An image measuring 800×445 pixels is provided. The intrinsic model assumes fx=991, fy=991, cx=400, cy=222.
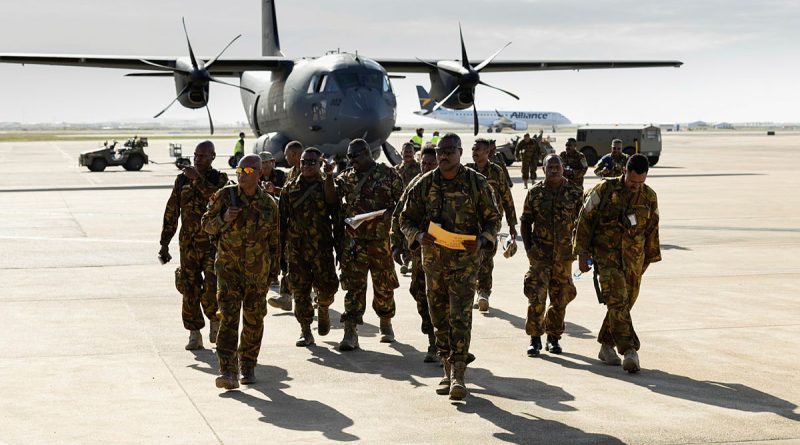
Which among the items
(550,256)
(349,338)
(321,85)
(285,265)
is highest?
(321,85)

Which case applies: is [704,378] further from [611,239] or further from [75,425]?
[75,425]

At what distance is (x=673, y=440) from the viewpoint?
6441mm

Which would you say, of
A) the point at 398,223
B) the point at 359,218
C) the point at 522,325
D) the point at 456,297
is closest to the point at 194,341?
the point at 359,218

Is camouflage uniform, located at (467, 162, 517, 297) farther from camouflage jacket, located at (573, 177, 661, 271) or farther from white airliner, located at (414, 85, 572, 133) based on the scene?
white airliner, located at (414, 85, 572, 133)

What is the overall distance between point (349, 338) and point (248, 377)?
1.52 m

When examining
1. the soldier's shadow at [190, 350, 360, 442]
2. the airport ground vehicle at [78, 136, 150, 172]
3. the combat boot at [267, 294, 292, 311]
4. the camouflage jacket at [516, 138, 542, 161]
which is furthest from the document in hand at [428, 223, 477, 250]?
the airport ground vehicle at [78, 136, 150, 172]

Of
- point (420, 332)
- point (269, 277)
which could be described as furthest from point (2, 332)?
point (420, 332)

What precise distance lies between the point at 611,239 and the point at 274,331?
371cm

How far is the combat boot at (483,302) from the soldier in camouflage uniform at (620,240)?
8.34 ft

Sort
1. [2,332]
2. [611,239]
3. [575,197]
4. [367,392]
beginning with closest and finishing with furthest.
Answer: [367,392]
[611,239]
[575,197]
[2,332]

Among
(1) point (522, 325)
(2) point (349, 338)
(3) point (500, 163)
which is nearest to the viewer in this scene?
(2) point (349, 338)

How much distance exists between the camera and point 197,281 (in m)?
9.22

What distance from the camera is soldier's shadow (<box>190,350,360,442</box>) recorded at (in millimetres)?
6797

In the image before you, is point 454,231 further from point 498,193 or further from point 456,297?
point 498,193
